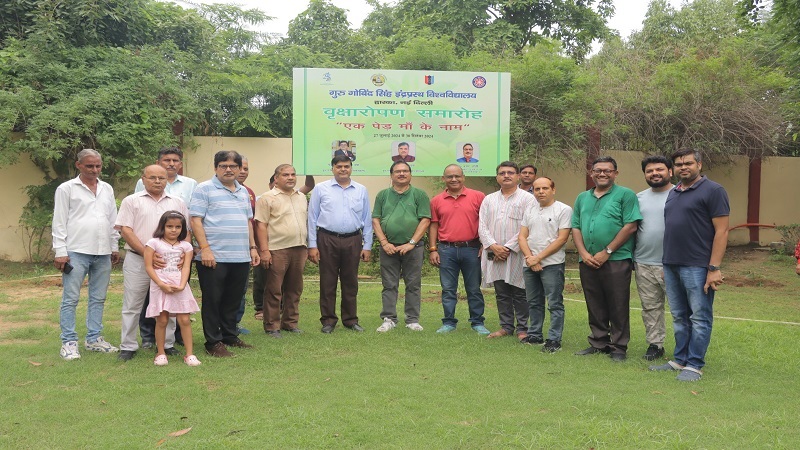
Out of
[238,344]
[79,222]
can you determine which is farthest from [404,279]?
[79,222]

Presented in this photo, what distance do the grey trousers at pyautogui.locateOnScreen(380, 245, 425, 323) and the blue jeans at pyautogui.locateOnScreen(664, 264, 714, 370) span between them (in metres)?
2.39

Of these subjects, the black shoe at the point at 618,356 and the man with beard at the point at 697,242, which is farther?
the black shoe at the point at 618,356

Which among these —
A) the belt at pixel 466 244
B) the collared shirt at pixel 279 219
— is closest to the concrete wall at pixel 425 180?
the belt at pixel 466 244

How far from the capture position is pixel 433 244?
689cm

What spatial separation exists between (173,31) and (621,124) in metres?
8.72

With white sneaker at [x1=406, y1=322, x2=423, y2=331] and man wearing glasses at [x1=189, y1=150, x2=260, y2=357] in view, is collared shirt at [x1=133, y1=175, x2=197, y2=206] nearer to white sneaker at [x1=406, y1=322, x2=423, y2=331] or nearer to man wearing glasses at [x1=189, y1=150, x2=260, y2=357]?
man wearing glasses at [x1=189, y1=150, x2=260, y2=357]

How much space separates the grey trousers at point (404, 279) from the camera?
6832 millimetres

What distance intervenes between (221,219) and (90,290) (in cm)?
122

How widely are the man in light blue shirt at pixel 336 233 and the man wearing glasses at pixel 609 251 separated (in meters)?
2.07

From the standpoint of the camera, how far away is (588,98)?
1258cm

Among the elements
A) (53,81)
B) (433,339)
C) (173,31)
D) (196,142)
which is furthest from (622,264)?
(173,31)

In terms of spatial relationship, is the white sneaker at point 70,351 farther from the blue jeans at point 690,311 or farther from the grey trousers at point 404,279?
the blue jeans at point 690,311

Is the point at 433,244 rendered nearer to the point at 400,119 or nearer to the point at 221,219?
the point at 221,219

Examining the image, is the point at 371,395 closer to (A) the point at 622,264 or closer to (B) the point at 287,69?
(A) the point at 622,264
